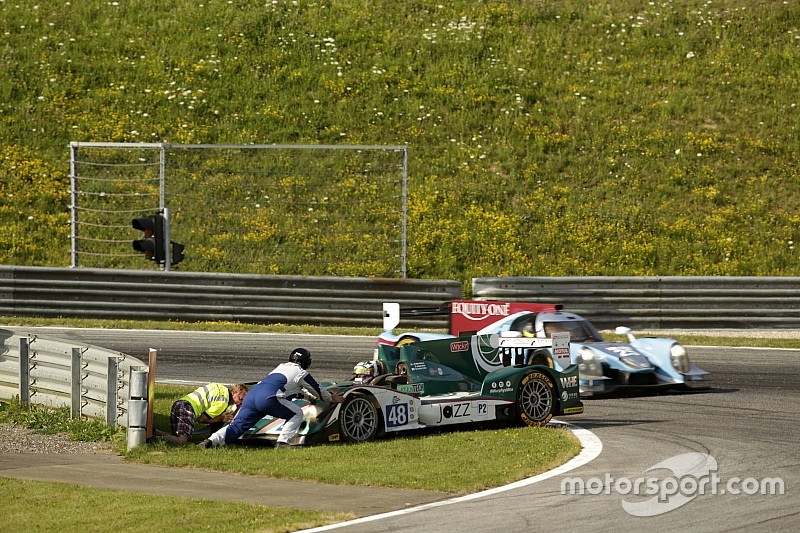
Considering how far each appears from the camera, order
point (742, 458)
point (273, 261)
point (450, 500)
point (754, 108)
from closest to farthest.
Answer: point (450, 500) < point (742, 458) < point (273, 261) < point (754, 108)

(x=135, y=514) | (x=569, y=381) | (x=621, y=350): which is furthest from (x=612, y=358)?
(x=135, y=514)

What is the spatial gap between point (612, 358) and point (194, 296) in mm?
11452

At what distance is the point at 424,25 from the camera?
36156 mm

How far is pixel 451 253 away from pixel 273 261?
4.55 metres

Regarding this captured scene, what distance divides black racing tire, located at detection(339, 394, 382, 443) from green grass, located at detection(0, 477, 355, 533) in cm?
321

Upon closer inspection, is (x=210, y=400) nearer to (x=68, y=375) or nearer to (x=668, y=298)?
(x=68, y=375)

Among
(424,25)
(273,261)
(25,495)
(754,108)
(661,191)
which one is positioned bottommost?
(25,495)

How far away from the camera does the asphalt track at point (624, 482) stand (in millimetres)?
8602

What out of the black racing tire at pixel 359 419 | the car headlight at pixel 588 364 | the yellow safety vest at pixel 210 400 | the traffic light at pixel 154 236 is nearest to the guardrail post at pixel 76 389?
the yellow safety vest at pixel 210 400

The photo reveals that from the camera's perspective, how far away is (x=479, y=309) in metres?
17.6

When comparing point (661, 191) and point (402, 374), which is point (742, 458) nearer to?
point (402, 374)

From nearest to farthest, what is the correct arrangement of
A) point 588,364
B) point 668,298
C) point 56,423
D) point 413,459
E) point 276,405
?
point 413,459, point 276,405, point 56,423, point 588,364, point 668,298

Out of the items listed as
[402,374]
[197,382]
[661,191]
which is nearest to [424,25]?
[661,191]

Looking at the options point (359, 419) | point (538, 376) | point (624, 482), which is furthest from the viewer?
point (538, 376)
